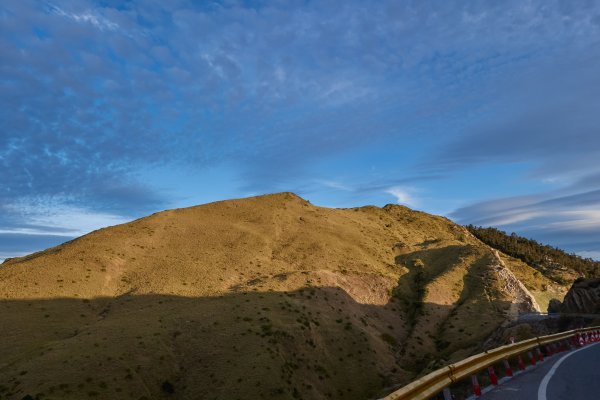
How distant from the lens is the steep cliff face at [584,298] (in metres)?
66.7

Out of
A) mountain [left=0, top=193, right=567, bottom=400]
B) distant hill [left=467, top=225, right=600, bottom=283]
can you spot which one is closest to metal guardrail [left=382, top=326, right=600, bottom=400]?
mountain [left=0, top=193, right=567, bottom=400]

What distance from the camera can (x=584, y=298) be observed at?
224 feet

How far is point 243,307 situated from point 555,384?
3754 cm

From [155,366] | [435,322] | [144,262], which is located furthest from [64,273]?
[435,322]

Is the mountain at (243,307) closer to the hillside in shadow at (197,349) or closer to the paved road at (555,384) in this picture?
the hillside in shadow at (197,349)

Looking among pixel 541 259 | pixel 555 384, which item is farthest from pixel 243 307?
pixel 541 259

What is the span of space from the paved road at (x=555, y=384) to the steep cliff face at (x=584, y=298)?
54.6 m

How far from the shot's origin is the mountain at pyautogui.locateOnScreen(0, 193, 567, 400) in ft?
118

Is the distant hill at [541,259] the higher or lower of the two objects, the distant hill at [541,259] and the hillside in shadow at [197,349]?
the higher

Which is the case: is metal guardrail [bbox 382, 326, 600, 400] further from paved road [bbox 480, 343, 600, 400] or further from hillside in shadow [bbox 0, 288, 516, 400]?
hillside in shadow [bbox 0, 288, 516, 400]

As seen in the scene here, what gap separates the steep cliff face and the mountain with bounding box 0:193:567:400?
7017mm

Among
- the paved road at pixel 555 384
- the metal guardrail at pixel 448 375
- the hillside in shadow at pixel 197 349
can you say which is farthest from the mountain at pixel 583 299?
the metal guardrail at pixel 448 375

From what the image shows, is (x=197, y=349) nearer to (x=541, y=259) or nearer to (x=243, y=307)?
(x=243, y=307)

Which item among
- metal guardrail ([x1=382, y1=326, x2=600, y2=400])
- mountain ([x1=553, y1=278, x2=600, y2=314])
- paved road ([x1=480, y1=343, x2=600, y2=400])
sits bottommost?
paved road ([x1=480, y1=343, x2=600, y2=400])
